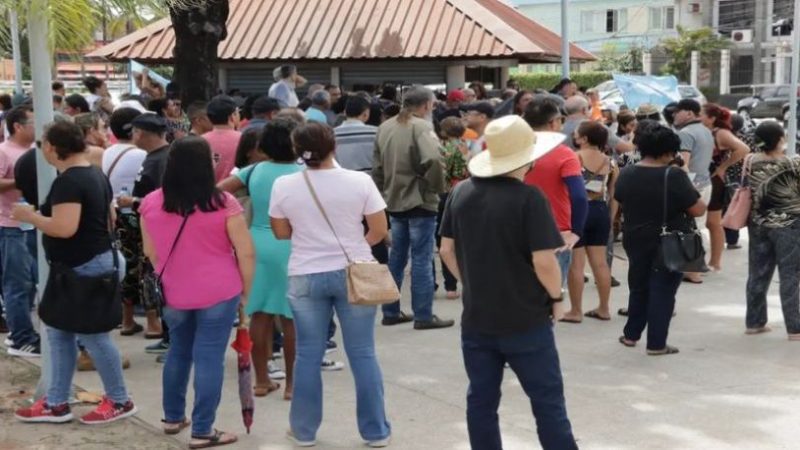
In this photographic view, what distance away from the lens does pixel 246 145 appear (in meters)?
6.72

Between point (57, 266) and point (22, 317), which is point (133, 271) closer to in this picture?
point (22, 317)

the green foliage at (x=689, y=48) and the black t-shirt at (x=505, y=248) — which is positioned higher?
the green foliage at (x=689, y=48)

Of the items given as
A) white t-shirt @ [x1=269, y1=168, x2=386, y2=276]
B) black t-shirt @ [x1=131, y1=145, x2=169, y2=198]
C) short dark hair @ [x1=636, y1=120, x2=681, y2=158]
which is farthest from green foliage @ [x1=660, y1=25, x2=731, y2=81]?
white t-shirt @ [x1=269, y1=168, x2=386, y2=276]

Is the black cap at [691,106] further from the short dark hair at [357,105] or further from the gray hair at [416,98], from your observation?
the short dark hair at [357,105]

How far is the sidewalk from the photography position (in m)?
5.82

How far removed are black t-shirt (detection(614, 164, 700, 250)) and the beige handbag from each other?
253 centimetres

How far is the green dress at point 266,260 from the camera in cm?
627

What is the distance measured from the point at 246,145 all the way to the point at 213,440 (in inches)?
76.4

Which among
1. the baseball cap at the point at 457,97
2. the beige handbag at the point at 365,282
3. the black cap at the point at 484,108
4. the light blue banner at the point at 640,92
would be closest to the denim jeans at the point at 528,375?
the beige handbag at the point at 365,282

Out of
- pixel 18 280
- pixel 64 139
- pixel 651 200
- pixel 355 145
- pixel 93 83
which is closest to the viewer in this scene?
pixel 64 139

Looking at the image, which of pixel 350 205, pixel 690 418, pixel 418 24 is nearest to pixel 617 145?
pixel 690 418

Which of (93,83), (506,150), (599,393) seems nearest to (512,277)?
(506,150)

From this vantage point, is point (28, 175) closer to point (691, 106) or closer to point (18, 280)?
point (18, 280)

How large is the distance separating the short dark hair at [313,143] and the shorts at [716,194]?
6.01 m
